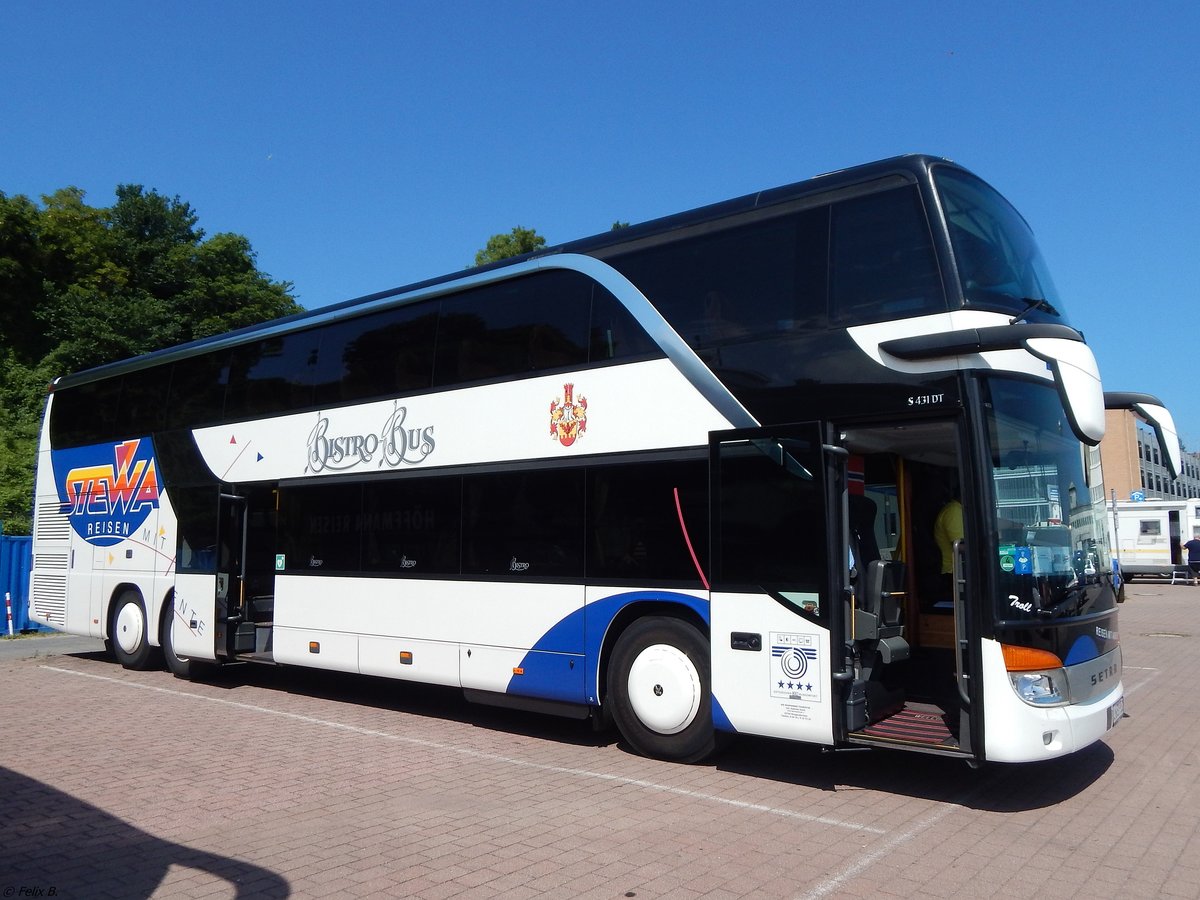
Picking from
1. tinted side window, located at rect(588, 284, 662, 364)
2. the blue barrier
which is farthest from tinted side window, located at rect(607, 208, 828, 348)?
the blue barrier

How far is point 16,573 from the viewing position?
19250mm

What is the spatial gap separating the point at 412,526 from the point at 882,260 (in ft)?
18.2

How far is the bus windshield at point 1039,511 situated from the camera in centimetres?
626

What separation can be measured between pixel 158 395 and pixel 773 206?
9.78m

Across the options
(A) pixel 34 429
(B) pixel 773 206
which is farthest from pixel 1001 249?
(A) pixel 34 429

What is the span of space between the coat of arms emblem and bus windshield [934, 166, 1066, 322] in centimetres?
333

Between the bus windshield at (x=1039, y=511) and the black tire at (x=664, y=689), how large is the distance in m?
2.44

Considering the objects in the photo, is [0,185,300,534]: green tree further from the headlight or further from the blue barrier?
the headlight

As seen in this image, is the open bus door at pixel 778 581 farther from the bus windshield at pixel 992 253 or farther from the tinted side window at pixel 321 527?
the tinted side window at pixel 321 527

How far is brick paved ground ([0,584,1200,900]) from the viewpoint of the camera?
5.12m

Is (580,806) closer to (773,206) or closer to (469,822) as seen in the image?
(469,822)

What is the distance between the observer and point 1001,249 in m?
7.04

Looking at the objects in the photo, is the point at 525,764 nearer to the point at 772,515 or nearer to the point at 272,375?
the point at 772,515

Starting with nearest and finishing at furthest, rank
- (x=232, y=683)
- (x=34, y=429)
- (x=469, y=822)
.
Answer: (x=469, y=822)
(x=232, y=683)
(x=34, y=429)
